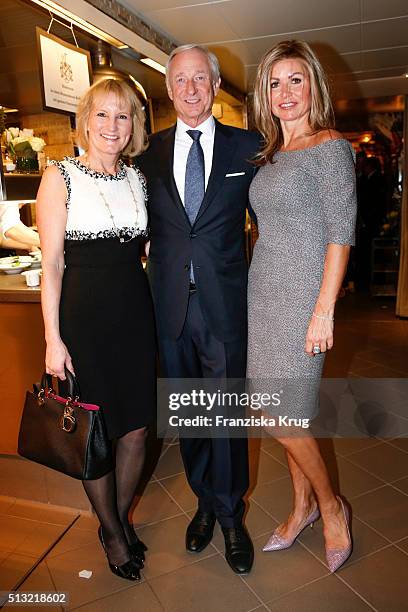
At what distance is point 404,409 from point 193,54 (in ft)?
8.63

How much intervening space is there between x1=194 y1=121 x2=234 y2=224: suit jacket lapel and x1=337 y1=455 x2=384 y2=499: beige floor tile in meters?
1.58

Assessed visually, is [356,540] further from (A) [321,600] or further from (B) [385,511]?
(A) [321,600]

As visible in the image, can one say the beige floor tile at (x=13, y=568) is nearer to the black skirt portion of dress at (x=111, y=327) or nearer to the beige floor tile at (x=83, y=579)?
the beige floor tile at (x=83, y=579)

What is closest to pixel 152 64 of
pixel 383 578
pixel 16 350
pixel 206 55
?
pixel 206 55

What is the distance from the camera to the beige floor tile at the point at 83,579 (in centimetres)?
193

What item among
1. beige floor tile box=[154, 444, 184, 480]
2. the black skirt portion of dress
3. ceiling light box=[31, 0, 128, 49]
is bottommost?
A: beige floor tile box=[154, 444, 184, 480]

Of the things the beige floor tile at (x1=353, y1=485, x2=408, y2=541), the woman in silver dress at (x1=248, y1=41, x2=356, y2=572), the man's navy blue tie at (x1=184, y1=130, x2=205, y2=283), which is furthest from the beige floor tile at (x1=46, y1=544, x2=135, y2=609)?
the man's navy blue tie at (x1=184, y1=130, x2=205, y2=283)

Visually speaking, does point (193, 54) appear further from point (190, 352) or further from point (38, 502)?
point (38, 502)

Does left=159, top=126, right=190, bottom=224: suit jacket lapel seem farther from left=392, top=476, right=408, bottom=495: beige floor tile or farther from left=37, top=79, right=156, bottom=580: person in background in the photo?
left=392, top=476, right=408, bottom=495: beige floor tile

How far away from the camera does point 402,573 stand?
1.95 metres

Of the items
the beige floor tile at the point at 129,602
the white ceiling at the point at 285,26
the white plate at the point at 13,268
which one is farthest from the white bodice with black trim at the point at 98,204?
the white ceiling at the point at 285,26

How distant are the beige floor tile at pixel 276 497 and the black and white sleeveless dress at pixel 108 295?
0.90 metres

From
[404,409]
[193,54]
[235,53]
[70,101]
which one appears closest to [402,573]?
[404,409]

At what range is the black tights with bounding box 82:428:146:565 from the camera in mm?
1930
